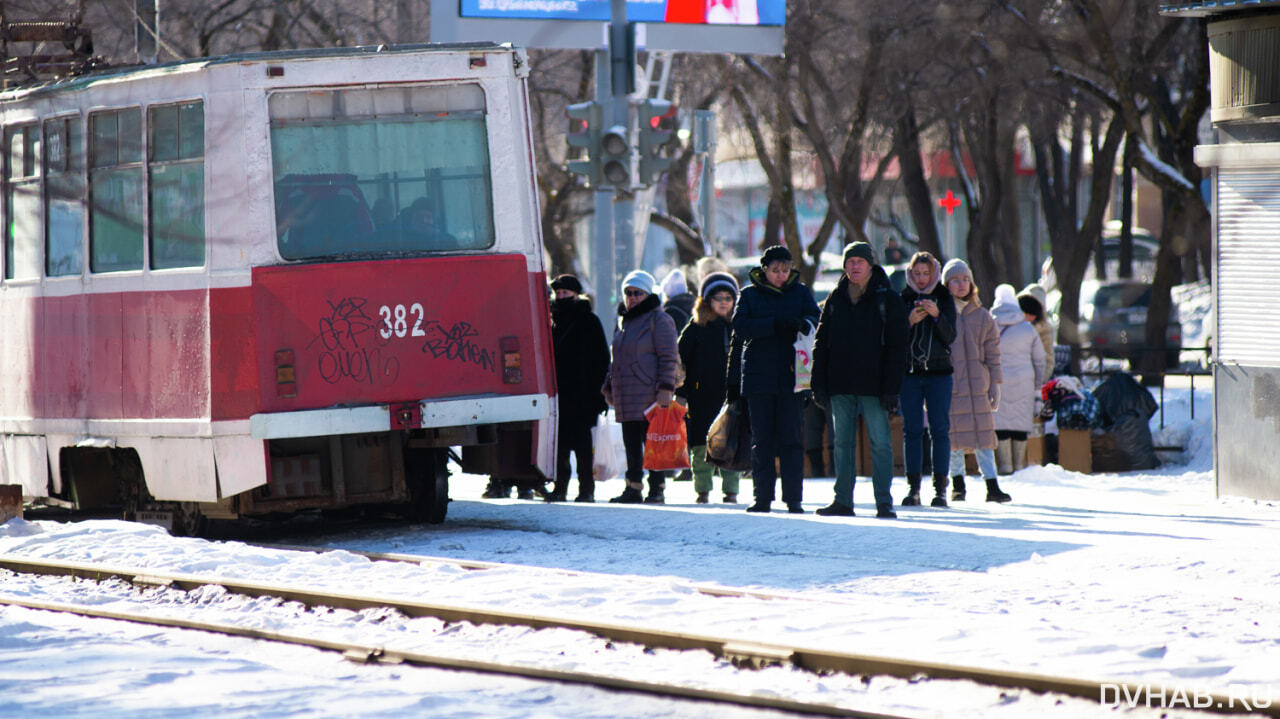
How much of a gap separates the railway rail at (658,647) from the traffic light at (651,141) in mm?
8807

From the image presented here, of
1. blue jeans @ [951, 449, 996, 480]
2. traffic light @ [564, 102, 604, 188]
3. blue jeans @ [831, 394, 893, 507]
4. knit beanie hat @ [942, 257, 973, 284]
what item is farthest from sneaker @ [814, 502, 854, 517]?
traffic light @ [564, 102, 604, 188]

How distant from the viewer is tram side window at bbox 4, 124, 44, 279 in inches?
466

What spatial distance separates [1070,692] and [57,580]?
5920mm

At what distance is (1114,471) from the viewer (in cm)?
1722

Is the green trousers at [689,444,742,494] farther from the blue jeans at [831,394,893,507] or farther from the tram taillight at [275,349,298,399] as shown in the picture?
the tram taillight at [275,349,298,399]

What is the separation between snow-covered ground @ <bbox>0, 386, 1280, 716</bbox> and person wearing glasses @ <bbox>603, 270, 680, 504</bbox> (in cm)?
77

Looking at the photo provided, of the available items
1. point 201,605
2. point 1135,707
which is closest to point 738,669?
point 1135,707

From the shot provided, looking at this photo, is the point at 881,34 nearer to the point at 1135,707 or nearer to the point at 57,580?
the point at 57,580

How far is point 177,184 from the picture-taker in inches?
425

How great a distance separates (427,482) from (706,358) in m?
2.38

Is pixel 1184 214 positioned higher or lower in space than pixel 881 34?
lower


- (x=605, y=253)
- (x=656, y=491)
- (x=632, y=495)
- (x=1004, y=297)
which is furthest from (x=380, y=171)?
(x=605, y=253)

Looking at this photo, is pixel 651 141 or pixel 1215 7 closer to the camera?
pixel 1215 7

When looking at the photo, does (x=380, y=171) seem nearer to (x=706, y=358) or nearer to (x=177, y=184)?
(x=177, y=184)
